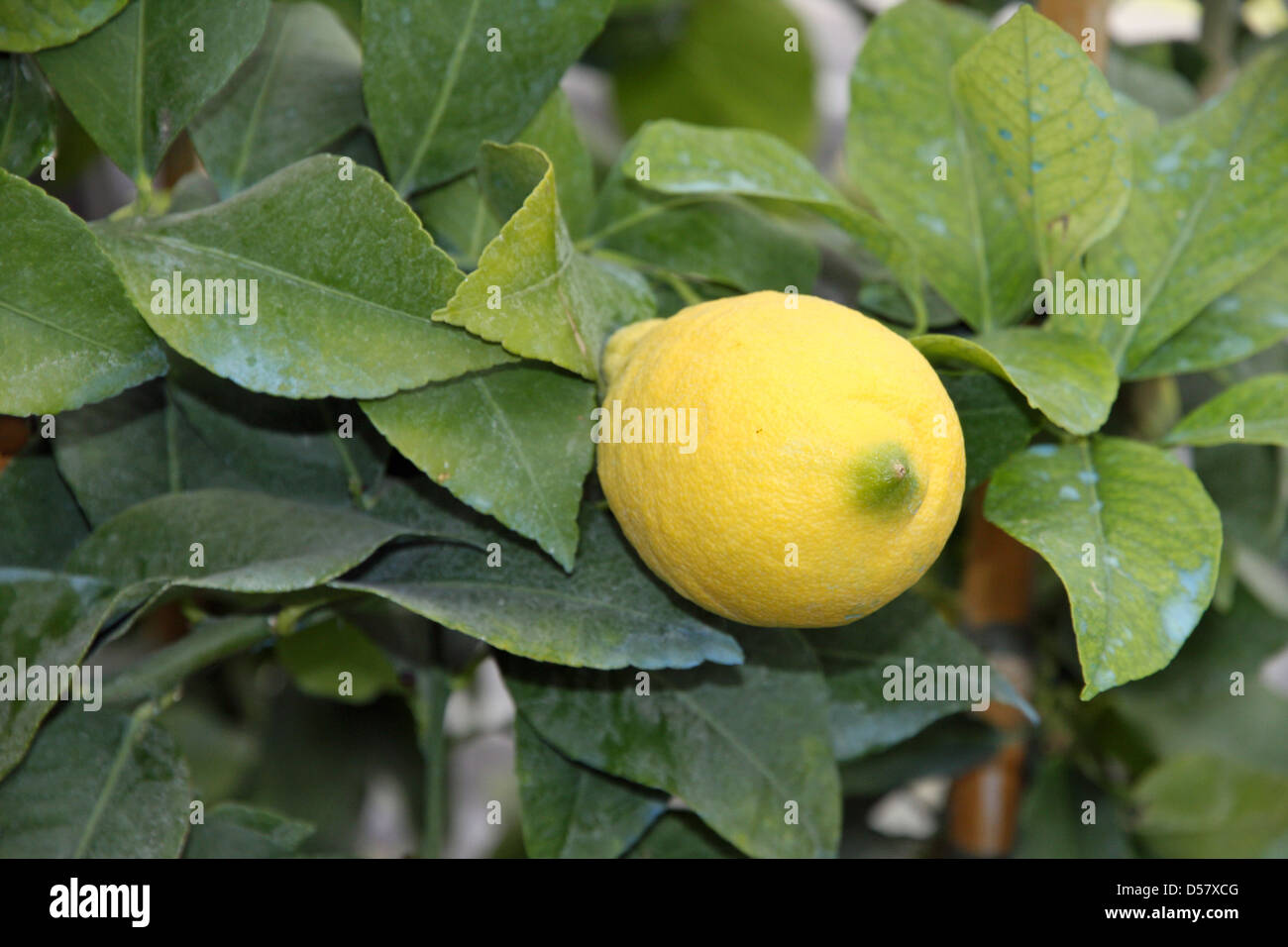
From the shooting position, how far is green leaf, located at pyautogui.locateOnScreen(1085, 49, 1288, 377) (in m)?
0.46

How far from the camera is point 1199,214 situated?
0.47 m

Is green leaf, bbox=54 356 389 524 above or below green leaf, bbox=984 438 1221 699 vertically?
above

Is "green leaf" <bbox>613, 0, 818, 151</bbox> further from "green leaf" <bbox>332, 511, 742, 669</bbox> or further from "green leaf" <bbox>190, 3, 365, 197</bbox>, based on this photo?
"green leaf" <bbox>332, 511, 742, 669</bbox>

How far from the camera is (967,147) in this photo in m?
0.48

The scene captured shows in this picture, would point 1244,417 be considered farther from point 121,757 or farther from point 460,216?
point 121,757

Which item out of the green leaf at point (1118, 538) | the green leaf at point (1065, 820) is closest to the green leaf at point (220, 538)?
the green leaf at point (1118, 538)

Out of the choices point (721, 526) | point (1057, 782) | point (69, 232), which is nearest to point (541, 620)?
point (721, 526)

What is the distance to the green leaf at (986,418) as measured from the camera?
399mm

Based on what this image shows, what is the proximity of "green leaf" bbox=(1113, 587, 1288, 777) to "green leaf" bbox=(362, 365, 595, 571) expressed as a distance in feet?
1.44

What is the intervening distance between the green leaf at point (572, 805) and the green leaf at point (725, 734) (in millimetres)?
17

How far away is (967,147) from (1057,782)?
40cm

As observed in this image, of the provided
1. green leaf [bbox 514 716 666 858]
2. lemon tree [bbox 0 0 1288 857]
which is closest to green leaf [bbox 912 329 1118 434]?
lemon tree [bbox 0 0 1288 857]

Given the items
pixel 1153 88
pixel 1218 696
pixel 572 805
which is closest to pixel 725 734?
pixel 572 805

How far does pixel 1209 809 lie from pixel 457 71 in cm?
63
